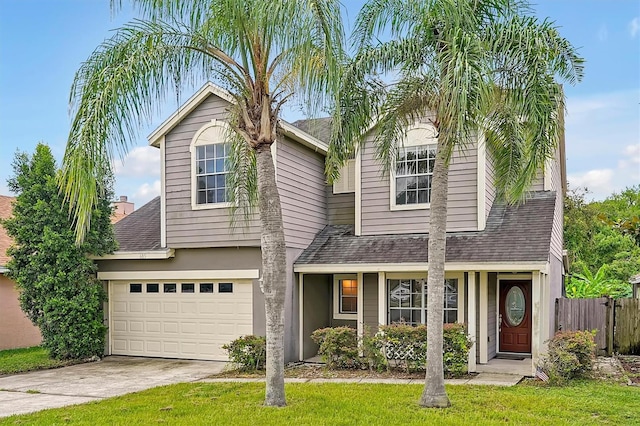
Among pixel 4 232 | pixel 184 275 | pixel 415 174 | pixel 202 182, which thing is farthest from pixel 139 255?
pixel 415 174

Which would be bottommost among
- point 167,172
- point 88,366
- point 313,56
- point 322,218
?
point 88,366

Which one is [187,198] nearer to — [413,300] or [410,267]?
[410,267]

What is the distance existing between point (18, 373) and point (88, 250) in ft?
10.0

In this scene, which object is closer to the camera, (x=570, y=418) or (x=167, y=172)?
(x=570, y=418)

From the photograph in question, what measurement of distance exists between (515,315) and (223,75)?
30.0 feet

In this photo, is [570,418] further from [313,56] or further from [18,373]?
[18,373]

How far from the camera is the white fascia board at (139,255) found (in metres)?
12.8

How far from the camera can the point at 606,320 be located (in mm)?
13984

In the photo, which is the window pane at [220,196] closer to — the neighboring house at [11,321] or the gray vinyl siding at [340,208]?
the gray vinyl siding at [340,208]

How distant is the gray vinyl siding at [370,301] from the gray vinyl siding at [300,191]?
174 cm

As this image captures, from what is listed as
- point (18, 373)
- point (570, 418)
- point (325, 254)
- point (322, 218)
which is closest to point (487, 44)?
point (570, 418)

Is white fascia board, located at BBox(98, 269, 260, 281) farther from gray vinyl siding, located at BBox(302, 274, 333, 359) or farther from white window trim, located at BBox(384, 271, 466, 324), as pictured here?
white window trim, located at BBox(384, 271, 466, 324)

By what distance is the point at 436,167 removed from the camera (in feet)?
26.0

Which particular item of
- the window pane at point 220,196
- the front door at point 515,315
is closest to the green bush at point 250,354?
the window pane at point 220,196
